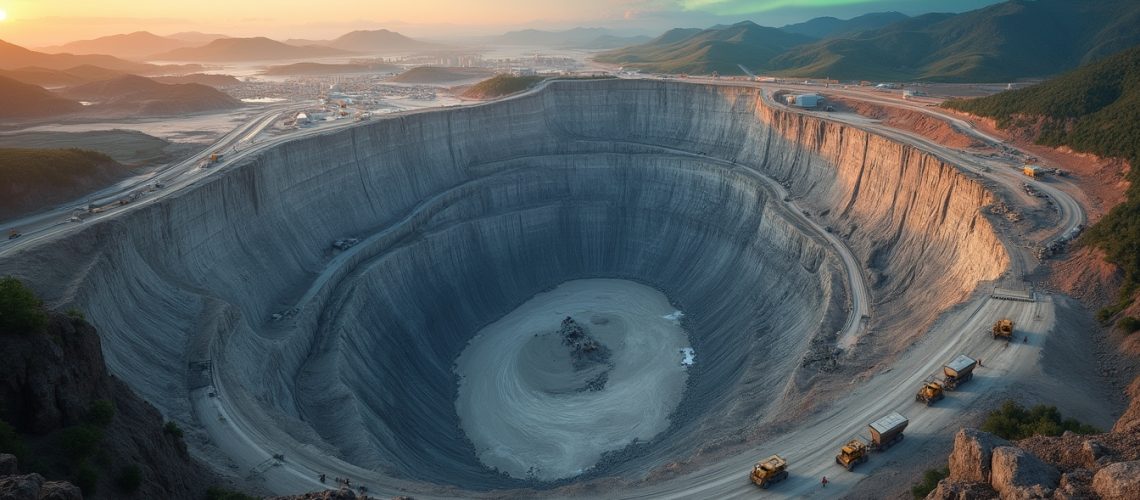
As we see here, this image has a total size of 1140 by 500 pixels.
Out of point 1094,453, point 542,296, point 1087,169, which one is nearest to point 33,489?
point 1094,453

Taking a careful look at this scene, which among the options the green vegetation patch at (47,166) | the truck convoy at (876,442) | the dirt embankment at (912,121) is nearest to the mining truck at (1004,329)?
the truck convoy at (876,442)

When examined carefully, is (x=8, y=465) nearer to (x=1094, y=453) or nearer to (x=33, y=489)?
(x=33, y=489)

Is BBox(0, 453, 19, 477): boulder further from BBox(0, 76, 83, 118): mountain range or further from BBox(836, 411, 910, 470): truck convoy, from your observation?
BBox(0, 76, 83, 118): mountain range

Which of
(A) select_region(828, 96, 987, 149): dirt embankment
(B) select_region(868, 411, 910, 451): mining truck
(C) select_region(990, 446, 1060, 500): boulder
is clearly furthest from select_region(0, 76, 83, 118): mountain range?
(C) select_region(990, 446, 1060, 500): boulder

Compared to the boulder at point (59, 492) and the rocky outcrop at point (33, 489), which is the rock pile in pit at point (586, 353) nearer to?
the boulder at point (59, 492)

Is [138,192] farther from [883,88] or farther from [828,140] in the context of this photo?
[883,88]

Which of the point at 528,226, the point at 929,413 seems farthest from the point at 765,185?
the point at 929,413
